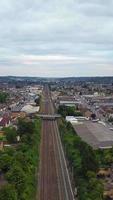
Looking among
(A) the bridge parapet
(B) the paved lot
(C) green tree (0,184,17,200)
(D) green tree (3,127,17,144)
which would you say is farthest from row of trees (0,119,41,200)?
(A) the bridge parapet

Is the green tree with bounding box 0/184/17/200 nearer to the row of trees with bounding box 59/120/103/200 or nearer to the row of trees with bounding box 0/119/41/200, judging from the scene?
the row of trees with bounding box 0/119/41/200

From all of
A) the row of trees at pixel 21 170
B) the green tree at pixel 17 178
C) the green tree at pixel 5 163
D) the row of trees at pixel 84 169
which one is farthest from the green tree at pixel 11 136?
the green tree at pixel 17 178

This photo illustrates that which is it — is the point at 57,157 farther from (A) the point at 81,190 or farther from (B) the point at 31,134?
(A) the point at 81,190

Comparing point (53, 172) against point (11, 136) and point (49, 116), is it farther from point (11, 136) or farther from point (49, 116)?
point (49, 116)

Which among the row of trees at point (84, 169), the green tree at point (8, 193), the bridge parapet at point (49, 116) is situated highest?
the green tree at point (8, 193)

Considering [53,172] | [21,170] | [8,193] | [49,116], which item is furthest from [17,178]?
[49,116]

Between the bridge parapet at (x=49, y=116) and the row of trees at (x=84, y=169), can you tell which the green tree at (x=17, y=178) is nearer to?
the row of trees at (x=84, y=169)
